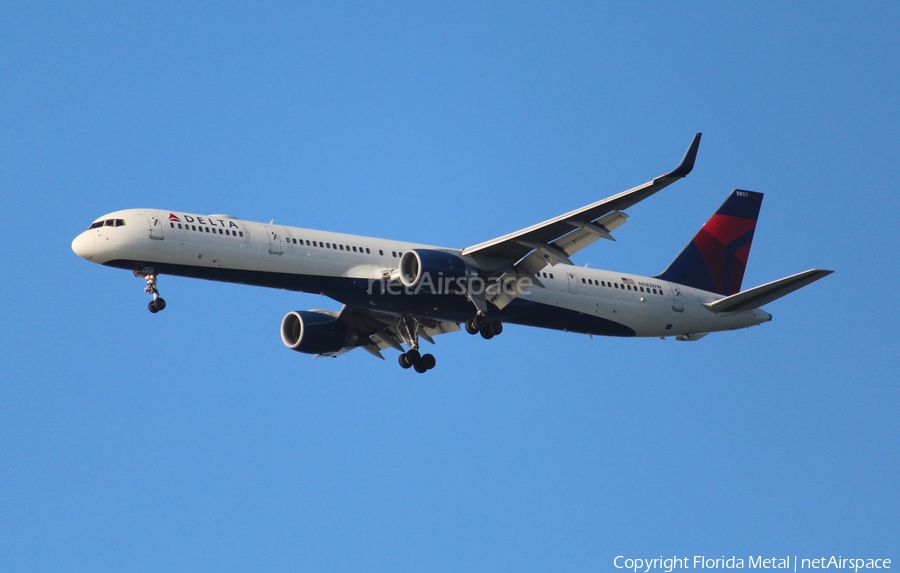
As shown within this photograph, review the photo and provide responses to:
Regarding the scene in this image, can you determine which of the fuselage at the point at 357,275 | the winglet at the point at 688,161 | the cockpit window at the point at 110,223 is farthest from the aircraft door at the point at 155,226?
the winglet at the point at 688,161

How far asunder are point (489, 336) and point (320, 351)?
872cm

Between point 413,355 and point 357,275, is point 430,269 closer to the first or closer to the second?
point 357,275

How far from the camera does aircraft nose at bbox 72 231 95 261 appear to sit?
4112 cm

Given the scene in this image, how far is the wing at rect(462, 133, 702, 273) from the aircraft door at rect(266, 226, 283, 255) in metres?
6.85

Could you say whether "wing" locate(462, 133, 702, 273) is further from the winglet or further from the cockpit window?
the cockpit window

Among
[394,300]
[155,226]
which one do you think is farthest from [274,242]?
[394,300]

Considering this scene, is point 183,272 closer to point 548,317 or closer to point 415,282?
point 415,282

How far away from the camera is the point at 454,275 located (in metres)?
44.1

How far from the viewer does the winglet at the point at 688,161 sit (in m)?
37.3

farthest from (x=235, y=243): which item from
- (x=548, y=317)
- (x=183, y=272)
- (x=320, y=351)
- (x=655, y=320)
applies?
(x=655, y=320)

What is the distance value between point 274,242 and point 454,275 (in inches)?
262

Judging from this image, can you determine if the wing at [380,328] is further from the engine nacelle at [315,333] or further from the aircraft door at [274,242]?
the aircraft door at [274,242]

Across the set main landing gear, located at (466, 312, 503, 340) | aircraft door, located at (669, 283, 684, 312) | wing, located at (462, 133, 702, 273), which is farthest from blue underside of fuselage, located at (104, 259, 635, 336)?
aircraft door, located at (669, 283, 684, 312)

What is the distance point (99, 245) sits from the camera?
4109 cm
